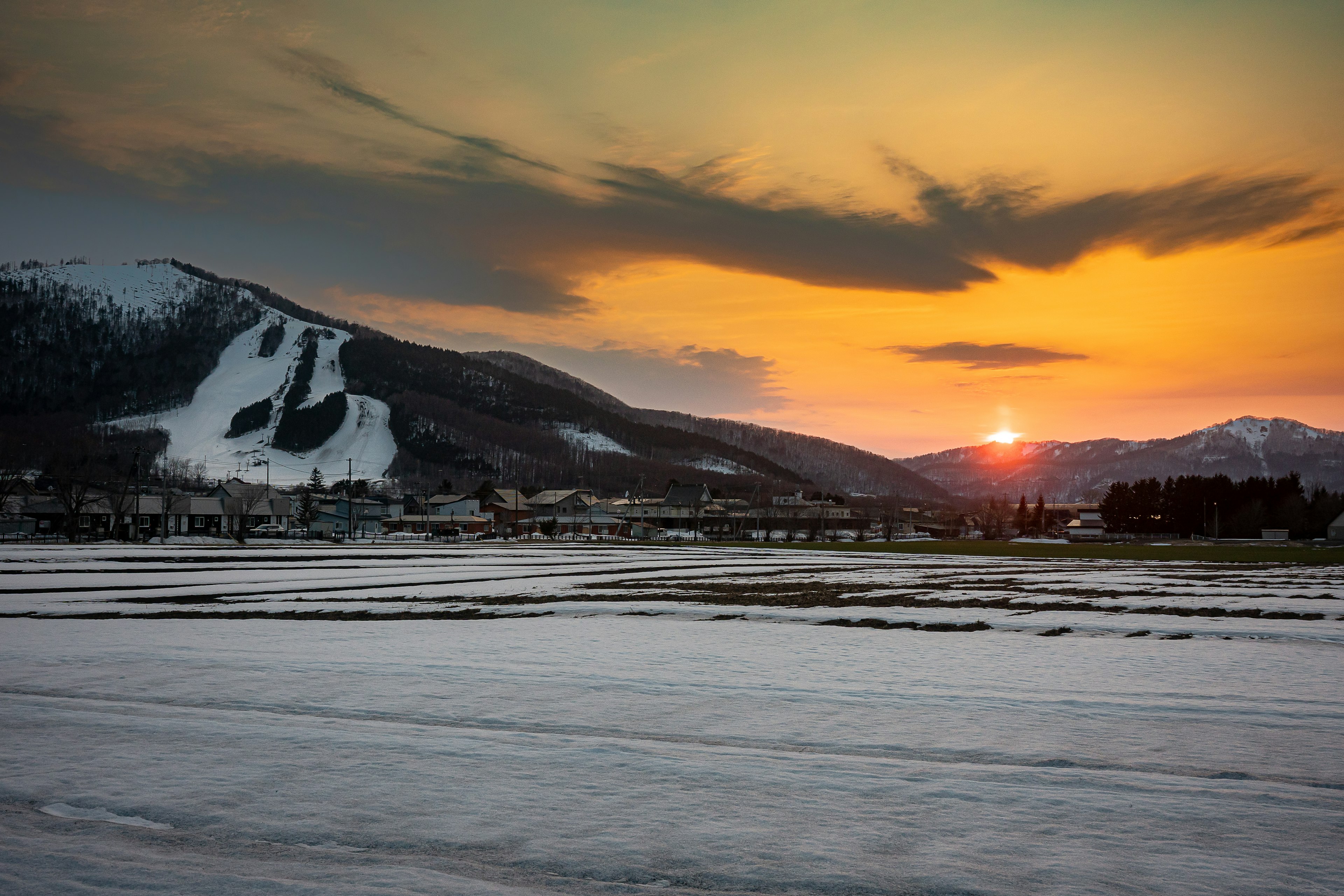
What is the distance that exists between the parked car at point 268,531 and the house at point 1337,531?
5555 inches

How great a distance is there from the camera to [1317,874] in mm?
6414

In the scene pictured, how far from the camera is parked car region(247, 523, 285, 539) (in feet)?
409

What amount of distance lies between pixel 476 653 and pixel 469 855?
33.3 feet

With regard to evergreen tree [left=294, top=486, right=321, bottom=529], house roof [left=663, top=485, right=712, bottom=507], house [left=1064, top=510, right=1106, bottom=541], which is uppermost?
house roof [left=663, top=485, right=712, bottom=507]

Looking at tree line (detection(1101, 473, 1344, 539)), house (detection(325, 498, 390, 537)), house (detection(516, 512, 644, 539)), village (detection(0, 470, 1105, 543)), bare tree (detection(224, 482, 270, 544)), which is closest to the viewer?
bare tree (detection(224, 482, 270, 544))

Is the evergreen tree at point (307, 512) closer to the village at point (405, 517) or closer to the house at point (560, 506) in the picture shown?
the village at point (405, 517)

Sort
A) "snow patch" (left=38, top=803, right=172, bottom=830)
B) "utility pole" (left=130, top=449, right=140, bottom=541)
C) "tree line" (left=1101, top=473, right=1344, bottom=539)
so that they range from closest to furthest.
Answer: "snow patch" (left=38, top=803, right=172, bottom=830) < "utility pole" (left=130, top=449, right=140, bottom=541) < "tree line" (left=1101, top=473, right=1344, bottom=539)

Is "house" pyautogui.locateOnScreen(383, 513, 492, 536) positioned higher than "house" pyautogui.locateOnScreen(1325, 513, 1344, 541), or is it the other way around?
"house" pyautogui.locateOnScreen(1325, 513, 1344, 541)

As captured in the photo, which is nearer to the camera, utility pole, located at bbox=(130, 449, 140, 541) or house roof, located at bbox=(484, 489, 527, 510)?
utility pole, located at bbox=(130, 449, 140, 541)

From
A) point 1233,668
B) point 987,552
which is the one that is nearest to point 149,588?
point 1233,668

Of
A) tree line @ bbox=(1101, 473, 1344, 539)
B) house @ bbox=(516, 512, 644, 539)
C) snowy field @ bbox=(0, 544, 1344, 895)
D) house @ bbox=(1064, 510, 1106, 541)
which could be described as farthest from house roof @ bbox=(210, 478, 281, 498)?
tree line @ bbox=(1101, 473, 1344, 539)

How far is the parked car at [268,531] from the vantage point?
12465 centimetres

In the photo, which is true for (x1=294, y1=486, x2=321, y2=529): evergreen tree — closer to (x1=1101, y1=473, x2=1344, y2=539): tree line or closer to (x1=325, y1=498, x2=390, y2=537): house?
(x1=325, y1=498, x2=390, y2=537): house

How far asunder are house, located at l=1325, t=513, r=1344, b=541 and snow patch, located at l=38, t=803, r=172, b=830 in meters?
143
